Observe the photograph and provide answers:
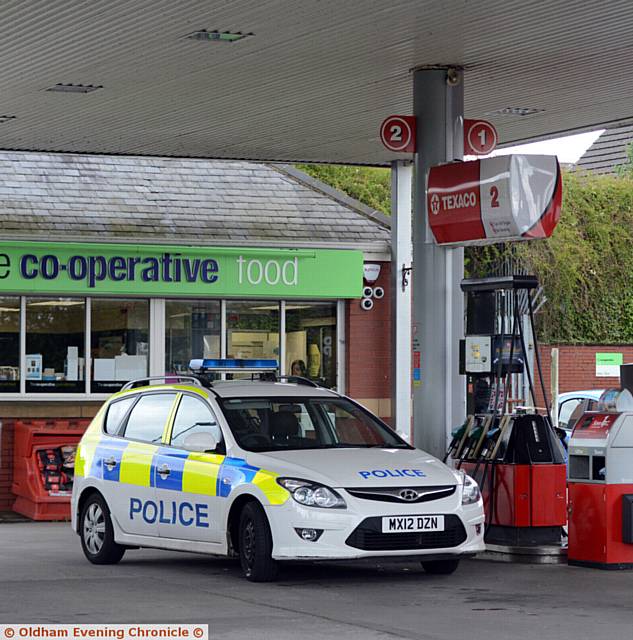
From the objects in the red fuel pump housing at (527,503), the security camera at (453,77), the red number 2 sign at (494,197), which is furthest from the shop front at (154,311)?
the red fuel pump housing at (527,503)

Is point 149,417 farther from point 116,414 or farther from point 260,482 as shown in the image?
point 260,482

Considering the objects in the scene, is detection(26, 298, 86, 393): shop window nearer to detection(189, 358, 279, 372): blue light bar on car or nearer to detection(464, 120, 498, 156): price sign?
detection(189, 358, 279, 372): blue light bar on car

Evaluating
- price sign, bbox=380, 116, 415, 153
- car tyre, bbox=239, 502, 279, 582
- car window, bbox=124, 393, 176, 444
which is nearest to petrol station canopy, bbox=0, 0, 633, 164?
price sign, bbox=380, 116, 415, 153

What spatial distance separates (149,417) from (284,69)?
3.72 m

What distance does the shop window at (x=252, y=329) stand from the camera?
71.3 ft

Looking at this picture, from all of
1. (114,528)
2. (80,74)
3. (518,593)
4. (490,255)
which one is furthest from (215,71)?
(490,255)

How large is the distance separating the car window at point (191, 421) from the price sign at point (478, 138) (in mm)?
3883

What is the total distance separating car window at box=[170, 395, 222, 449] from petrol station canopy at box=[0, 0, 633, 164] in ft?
10.5

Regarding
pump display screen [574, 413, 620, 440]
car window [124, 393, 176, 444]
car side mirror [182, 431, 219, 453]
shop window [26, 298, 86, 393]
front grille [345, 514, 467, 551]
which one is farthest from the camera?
shop window [26, 298, 86, 393]

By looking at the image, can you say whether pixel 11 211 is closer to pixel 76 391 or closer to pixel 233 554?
pixel 76 391

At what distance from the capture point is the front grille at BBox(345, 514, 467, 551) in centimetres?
1152

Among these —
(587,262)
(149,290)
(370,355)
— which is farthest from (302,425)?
(587,262)

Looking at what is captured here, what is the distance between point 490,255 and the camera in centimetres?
2920

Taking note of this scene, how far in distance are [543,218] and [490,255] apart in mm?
15516
